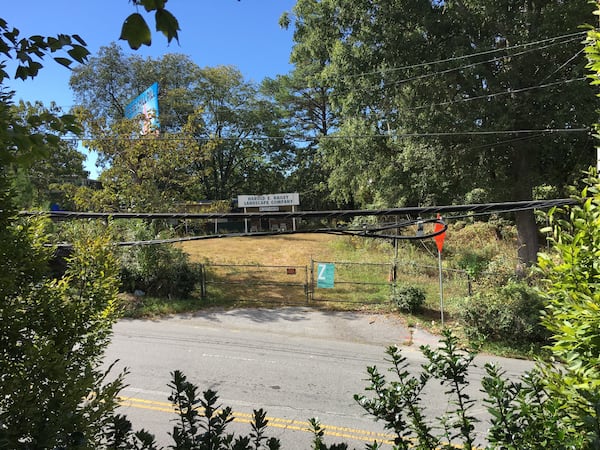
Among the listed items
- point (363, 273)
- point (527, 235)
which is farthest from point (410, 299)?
point (527, 235)

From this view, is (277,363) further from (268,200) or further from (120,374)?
(268,200)

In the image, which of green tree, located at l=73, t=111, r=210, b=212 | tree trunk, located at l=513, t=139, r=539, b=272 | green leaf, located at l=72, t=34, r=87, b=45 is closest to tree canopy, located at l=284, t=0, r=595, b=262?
tree trunk, located at l=513, t=139, r=539, b=272

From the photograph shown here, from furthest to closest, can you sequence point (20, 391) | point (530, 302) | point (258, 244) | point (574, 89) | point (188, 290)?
point (258, 244) → point (188, 290) → point (574, 89) → point (530, 302) → point (20, 391)

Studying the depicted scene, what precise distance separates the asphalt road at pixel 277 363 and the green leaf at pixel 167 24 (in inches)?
164

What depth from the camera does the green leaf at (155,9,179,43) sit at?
112 cm

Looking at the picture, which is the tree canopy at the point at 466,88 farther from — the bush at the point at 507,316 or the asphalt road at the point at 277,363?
the asphalt road at the point at 277,363

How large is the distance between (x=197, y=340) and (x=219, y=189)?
3597 centimetres

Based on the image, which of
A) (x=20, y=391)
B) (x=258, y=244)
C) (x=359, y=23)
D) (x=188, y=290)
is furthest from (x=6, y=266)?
(x=258, y=244)

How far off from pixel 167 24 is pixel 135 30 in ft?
0.36

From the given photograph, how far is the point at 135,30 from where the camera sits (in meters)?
1.17

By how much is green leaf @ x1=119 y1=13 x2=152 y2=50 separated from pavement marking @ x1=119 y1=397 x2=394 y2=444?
16.1 ft

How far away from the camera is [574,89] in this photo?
38.4 ft

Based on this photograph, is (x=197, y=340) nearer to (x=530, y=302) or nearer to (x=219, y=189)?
(x=530, y=302)

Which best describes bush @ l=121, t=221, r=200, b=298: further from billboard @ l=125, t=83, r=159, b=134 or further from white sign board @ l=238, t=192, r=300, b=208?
white sign board @ l=238, t=192, r=300, b=208
